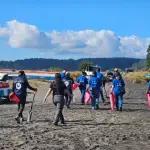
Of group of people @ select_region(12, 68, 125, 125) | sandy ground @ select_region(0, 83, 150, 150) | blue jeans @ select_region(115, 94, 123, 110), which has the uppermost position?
group of people @ select_region(12, 68, 125, 125)

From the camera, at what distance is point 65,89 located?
46.7 feet

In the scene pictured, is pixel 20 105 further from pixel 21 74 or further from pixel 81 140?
pixel 81 140

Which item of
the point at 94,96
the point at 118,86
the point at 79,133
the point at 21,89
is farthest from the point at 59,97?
the point at 118,86

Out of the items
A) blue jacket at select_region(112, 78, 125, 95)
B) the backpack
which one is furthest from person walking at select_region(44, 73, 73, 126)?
the backpack

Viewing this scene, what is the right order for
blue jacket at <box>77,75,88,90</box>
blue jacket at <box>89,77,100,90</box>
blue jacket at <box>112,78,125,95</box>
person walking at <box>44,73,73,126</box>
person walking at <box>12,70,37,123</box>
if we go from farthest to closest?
blue jacket at <box>77,75,88,90</box> → blue jacket at <box>89,77,100,90</box> → blue jacket at <box>112,78,125,95</box> → person walking at <box>12,70,37,123</box> → person walking at <box>44,73,73,126</box>

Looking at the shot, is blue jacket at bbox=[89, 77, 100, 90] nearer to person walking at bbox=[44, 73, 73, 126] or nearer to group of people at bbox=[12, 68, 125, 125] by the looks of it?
group of people at bbox=[12, 68, 125, 125]

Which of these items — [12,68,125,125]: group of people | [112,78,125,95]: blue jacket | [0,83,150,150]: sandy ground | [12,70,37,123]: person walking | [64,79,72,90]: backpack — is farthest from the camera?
[64,79,72,90]: backpack

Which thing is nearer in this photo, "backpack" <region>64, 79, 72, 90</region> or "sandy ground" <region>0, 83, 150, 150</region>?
"sandy ground" <region>0, 83, 150, 150</region>

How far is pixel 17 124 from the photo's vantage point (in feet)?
45.9

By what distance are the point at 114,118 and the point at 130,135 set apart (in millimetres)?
3885

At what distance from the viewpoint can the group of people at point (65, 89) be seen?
14000mm

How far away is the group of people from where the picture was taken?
551 inches

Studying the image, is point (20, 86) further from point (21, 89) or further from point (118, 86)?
point (118, 86)

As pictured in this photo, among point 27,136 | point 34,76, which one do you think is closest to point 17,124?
point 27,136
